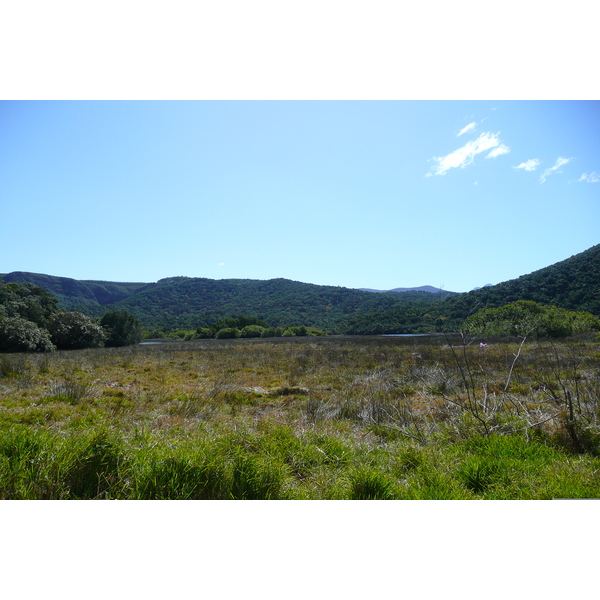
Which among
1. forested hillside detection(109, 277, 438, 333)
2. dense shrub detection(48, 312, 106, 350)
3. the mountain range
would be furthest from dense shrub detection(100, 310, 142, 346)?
forested hillside detection(109, 277, 438, 333)

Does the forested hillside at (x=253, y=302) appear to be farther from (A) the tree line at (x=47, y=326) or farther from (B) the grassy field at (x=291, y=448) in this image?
(B) the grassy field at (x=291, y=448)

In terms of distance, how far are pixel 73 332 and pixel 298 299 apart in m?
75.6

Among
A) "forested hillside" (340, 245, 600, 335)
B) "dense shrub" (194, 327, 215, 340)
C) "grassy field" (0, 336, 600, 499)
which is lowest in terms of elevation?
"dense shrub" (194, 327, 215, 340)

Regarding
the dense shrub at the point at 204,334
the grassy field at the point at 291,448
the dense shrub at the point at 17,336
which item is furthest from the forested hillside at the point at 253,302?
the grassy field at the point at 291,448

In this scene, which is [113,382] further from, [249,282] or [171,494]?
[249,282]

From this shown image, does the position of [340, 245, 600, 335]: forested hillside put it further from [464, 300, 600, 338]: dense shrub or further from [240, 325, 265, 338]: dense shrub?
[240, 325, 265, 338]: dense shrub

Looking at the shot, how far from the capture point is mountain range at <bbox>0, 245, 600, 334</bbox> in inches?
2307

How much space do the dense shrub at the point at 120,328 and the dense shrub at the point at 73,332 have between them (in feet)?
10.0

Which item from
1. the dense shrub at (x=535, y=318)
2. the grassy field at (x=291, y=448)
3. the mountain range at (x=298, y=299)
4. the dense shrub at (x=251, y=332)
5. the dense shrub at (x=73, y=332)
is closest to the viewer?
the grassy field at (x=291, y=448)

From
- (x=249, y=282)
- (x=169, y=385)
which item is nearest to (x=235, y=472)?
(x=169, y=385)

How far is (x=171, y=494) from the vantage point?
8.54 feet

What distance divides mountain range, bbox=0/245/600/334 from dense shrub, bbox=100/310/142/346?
19693 mm

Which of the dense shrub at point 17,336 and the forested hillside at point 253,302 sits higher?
the forested hillside at point 253,302

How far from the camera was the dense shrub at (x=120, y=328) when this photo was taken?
125ft
